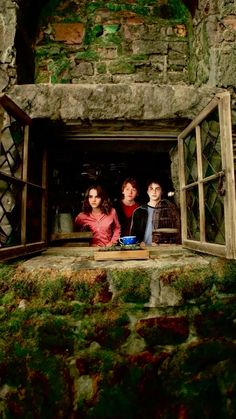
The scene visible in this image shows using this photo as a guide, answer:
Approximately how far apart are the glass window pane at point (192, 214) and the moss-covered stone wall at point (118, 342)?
72 cm

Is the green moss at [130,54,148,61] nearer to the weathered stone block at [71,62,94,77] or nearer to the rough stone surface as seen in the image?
the weathered stone block at [71,62,94,77]

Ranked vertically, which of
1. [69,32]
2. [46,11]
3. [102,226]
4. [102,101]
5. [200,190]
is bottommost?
[102,226]

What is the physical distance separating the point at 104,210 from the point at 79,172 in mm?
1500

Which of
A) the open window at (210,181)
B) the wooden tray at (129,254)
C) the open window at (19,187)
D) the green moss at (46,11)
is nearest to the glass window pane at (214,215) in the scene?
the open window at (210,181)

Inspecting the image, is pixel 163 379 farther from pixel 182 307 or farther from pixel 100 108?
pixel 100 108

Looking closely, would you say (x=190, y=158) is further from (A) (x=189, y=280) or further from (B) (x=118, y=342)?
(B) (x=118, y=342)

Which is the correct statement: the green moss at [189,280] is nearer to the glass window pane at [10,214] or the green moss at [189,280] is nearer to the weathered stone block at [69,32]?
the glass window pane at [10,214]

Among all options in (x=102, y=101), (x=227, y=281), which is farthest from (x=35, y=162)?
(x=227, y=281)

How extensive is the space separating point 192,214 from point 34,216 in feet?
5.19

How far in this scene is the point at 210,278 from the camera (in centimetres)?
198

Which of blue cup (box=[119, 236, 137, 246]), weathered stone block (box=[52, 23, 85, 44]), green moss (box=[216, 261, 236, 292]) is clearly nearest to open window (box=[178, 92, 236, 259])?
green moss (box=[216, 261, 236, 292])

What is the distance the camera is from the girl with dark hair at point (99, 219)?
11.6 ft

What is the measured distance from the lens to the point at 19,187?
254 centimetres

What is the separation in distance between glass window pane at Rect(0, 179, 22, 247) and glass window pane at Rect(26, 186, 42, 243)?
15 cm
